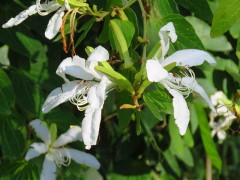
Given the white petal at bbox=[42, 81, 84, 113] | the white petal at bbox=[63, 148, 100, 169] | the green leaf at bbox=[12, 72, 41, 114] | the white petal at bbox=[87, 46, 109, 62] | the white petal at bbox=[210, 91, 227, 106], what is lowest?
the white petal at bbox=[210, 91, 227, 106]

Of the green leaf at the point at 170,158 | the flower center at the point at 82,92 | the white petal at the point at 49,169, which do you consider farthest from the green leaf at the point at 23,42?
the green leaf at the point at 170,158

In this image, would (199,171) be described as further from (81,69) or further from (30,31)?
(81,69)

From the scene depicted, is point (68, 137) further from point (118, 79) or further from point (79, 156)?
point (118, 79)

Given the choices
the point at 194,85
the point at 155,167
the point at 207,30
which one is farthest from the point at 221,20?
the point at 155,167

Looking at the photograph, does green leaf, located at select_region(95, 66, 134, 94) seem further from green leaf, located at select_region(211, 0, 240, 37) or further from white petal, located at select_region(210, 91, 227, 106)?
white petal, located at select_region(210, 91, 227, 106)

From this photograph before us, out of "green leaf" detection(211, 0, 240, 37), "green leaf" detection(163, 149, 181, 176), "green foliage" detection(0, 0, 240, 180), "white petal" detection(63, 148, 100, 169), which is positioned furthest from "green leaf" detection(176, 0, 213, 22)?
"green leaf" detection(163, 149, 181, 176)
